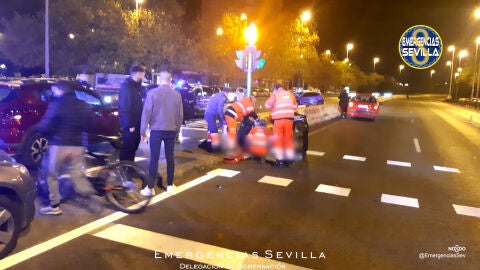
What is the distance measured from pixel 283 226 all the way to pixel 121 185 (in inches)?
90.3

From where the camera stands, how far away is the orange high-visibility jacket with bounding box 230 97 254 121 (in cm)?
1012

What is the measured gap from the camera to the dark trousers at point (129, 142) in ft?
23.5

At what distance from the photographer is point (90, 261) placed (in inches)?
179

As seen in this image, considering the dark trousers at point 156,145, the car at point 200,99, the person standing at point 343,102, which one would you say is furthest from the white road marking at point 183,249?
the person standing at point 343,102

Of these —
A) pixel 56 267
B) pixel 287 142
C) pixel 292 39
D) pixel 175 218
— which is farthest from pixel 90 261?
pixel 292 39

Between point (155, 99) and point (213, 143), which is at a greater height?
point (155, 99)

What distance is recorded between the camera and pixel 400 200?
748 centimetres

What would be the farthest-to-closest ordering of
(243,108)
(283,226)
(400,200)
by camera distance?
(243,108) < (400,200) < (283,226)

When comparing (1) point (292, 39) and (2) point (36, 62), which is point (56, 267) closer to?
(1) point (292, 39)

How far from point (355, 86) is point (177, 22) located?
5856cm

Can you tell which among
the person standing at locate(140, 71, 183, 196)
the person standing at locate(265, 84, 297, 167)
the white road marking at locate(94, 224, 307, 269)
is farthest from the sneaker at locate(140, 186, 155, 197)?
the person standing at locate(265, 84, 297, 167)

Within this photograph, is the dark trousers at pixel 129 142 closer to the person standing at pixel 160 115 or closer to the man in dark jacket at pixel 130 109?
the man in dark jacket at pixel 130 109

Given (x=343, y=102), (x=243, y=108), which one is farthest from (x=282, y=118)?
(x=343, y=102)

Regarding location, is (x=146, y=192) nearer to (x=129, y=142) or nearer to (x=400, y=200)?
(x=129, y=142)
